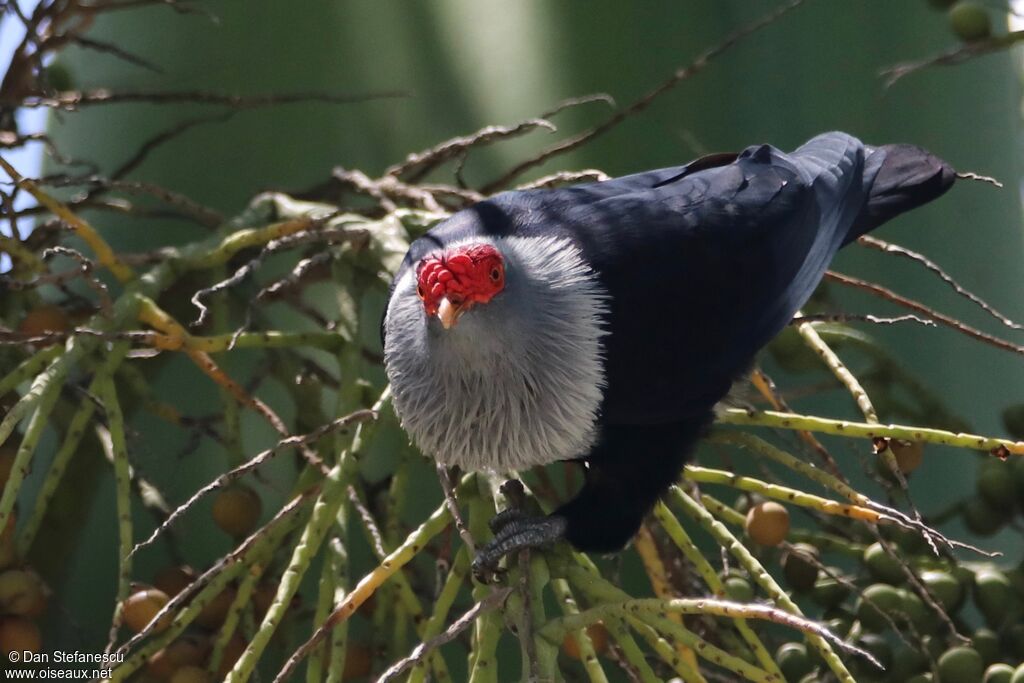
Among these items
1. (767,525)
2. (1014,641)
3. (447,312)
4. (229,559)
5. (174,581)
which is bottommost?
(1014,641)

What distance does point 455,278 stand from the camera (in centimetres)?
147

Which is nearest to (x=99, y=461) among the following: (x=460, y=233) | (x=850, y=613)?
(x=460, y=233)

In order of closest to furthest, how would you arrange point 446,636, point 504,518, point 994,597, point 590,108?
point 446,636, point 504,518, point 994,597, point 590,108

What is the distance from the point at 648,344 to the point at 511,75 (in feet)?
3.14

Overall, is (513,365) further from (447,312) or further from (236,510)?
(236,510)

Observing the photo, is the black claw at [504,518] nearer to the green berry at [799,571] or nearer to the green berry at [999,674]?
the green berry at [799,571]

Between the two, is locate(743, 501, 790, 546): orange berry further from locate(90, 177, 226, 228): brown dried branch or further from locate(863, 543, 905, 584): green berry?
locate(90, 177, 226, 228): brown dried branch

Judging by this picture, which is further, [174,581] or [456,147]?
[456,147]

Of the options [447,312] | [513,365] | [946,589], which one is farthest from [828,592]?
[447,312]

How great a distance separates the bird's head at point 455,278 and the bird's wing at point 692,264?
5.6 inches

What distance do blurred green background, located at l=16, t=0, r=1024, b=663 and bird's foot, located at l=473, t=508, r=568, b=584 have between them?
1.07m

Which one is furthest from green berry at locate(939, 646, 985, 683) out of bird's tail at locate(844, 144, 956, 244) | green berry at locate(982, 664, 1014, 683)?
bird's tail at locate(844, 144, 956, 244)

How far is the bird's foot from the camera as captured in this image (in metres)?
1.30

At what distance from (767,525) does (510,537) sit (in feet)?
1.27
